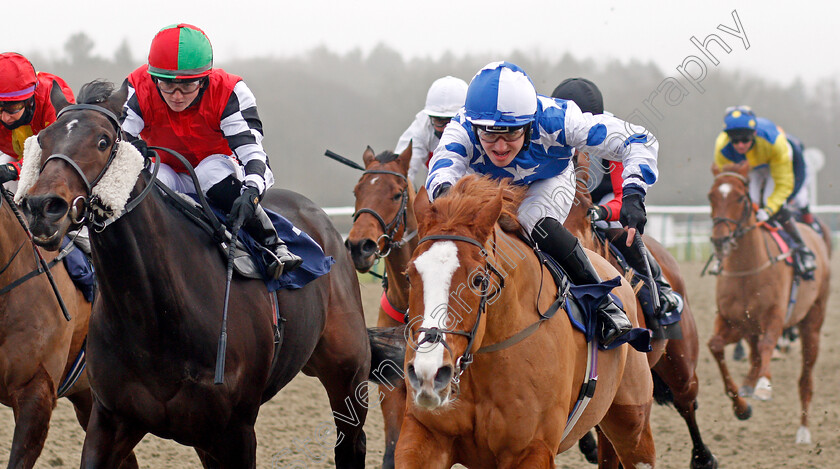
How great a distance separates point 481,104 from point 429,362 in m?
1.26

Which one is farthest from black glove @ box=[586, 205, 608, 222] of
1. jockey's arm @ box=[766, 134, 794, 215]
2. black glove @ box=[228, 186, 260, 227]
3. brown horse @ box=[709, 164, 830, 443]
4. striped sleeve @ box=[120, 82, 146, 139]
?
jockey's arm @ box=[766, 134, 794, 215]

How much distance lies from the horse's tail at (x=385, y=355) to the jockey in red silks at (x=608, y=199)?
4.27 feet

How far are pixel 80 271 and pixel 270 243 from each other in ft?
4.00

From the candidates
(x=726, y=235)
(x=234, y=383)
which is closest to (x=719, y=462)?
(x=726, y=235)

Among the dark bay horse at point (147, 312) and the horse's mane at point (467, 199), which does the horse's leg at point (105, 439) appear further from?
the horse's mane at point (467, 199)

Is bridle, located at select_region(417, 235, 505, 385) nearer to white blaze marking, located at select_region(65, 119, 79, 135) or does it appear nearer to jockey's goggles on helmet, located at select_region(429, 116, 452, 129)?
white blaze marking, located at select_region(65, 119, 79, 135)

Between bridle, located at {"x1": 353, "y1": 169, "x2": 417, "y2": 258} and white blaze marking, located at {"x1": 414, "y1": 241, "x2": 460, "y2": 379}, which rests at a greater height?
white blaze marking, located at {"x1": 414, "y1": 241, "x2": 460, "y2": 379}

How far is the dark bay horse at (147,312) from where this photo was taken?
10.1 feet

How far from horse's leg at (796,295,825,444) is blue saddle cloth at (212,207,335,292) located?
14.0 ft

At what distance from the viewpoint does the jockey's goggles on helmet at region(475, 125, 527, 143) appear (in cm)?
364

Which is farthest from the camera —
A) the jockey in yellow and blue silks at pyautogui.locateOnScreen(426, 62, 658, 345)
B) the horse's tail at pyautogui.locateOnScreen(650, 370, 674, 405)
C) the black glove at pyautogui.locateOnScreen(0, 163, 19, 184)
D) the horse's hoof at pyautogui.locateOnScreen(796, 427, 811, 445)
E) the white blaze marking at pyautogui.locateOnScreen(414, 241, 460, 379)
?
the horse's hoof at pyautogui.locateOnScreen(796, 427, 811, 445)

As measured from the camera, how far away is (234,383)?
3.68 m

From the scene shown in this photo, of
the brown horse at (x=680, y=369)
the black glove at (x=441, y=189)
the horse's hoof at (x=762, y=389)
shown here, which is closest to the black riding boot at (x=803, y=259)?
the horse's hoof at (x=762, y=389)

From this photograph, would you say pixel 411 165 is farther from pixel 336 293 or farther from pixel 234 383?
Answer: pixel 234 383
